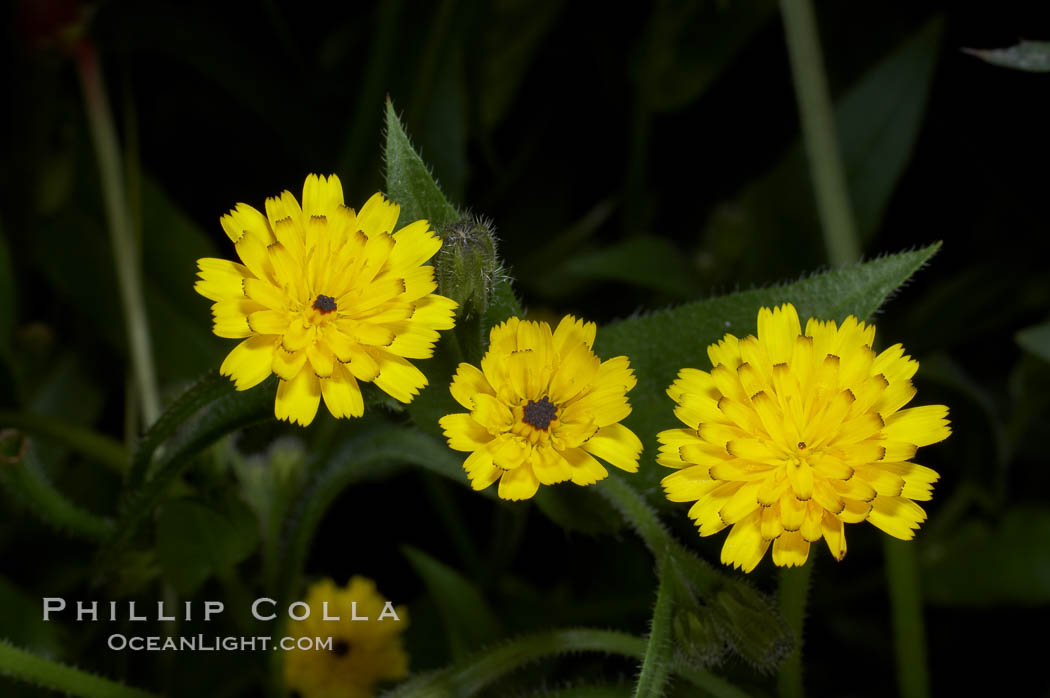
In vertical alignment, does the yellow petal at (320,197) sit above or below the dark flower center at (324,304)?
above

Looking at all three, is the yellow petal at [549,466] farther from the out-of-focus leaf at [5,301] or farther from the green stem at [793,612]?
the out-of-focus leaf at [5,301]

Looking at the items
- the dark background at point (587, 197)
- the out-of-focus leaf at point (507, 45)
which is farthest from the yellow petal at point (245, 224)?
the out-of-focus leaf at point (507, 45)

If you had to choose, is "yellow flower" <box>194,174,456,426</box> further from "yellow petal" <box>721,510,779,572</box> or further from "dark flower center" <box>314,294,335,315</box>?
"yellow petal" <box>721,510,779,572</box>

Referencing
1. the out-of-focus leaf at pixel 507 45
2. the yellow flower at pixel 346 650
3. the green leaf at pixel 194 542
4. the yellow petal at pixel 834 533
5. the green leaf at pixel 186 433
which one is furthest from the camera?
the out-of-focus leaf at pixel 507 45

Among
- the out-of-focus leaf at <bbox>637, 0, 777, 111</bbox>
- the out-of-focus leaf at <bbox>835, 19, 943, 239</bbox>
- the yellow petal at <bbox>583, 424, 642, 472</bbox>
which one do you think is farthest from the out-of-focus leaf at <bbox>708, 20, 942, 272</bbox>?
the yellow petal at <bbox>583, 424, 642, 472</bbox>

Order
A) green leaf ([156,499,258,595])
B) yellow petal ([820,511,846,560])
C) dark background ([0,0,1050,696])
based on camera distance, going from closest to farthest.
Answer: yellow petal ([820,511,846,560]) → green leaf ([156,499,258,595]) → dark background ([0,0,1050,696])

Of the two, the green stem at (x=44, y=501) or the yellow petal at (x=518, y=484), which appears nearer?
the yellow petal at (x=518, y=484)
